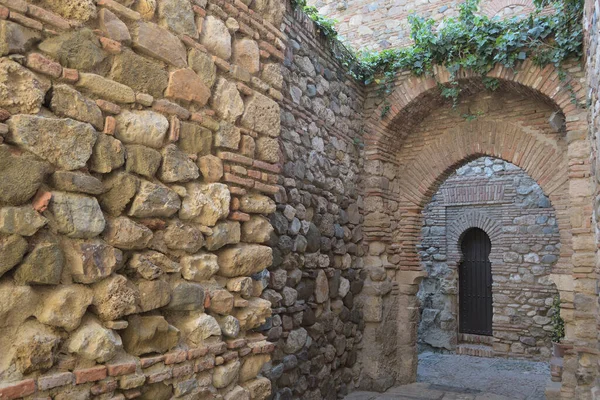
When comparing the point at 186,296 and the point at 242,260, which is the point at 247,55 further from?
the point at 186,296

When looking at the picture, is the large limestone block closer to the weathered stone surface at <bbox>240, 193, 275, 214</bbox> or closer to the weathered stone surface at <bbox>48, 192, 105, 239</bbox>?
the weathered stone surface at <bbox>240, 193, 275, 214</bbox>

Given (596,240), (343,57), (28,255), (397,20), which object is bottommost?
(28,255)

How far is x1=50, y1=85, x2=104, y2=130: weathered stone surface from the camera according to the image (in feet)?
5.08

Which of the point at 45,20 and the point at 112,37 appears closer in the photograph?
the point at 45,20

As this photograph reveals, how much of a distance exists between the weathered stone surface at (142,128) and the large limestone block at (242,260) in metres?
0.57

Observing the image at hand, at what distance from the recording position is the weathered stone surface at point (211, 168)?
80.8 inches

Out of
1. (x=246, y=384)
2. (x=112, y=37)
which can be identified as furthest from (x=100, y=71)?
(x=246, y=384)

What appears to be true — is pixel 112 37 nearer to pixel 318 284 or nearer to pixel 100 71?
pixel 100 71

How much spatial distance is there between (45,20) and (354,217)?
447cm

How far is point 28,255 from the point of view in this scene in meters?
1.43

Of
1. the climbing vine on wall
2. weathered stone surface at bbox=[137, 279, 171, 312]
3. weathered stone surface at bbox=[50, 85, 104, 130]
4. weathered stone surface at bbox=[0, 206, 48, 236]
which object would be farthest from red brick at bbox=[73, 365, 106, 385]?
the climbing vine on wall

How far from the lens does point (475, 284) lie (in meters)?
9.65

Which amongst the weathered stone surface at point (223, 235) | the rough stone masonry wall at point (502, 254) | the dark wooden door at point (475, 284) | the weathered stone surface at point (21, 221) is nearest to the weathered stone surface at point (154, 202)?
the weathered stone surface at point (223, 235)

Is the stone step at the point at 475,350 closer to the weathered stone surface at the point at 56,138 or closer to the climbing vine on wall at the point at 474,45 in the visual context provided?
the climbing vine on wall at the point at 474,45
